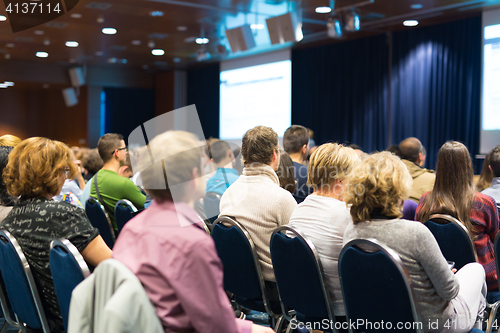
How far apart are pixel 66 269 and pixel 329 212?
113cm

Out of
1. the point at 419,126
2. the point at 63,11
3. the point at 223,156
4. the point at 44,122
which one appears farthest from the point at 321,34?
the point at 44,122

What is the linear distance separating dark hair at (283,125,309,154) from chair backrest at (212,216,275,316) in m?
1.91

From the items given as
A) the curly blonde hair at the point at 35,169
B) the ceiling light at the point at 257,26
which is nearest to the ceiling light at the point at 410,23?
the ceiling light at the point at 257,26

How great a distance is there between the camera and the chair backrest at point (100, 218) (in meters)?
3.50

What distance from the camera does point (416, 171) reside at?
401 cm

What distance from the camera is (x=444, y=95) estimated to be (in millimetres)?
7965

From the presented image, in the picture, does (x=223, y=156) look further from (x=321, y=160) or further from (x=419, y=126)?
(x=419, y=126)

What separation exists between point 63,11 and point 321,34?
4773mm

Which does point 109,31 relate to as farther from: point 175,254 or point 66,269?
point 175,254

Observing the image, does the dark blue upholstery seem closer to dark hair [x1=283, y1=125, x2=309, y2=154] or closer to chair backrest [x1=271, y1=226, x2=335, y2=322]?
chair backrest [x1=271, y1=226, x2=335, y2=322]

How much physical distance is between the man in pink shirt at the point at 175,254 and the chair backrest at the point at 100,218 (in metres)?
2.38

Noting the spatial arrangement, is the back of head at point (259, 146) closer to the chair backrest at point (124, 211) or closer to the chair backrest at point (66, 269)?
the chair backrest at point (124, 211)

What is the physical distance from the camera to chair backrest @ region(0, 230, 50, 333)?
1.76 m

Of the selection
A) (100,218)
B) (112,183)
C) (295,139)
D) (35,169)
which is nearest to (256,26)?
(295,139)
